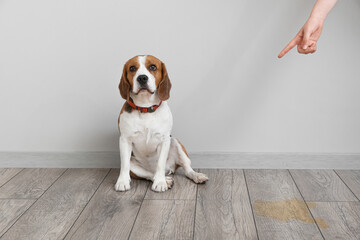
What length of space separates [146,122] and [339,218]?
1200mm

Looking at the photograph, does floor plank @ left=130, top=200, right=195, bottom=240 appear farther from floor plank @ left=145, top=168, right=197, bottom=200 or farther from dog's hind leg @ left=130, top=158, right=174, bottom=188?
dog's hind leg @ left=130, top=158, right=174, bottom=188

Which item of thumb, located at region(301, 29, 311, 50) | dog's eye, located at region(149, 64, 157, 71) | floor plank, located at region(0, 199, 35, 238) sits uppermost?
thumb, located at region(301, 29, 311, 50)

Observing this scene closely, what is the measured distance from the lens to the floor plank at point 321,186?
7.64ft

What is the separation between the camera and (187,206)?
222 cm

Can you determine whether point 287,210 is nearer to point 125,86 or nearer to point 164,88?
point 164,88

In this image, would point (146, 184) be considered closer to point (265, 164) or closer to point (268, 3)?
point (265, 164)

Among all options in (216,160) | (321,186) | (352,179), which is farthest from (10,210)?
(352,179)

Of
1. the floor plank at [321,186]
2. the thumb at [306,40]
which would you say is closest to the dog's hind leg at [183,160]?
the floor plank at [321,186]

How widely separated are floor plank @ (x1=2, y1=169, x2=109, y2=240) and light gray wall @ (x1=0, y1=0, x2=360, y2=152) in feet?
1.01

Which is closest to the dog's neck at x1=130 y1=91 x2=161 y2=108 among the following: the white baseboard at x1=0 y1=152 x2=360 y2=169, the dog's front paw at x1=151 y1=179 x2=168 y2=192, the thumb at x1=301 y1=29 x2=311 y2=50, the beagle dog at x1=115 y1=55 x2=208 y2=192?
the beagle dog at x1=115 y1=55 x2=208 y2=192

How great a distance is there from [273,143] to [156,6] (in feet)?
4.07

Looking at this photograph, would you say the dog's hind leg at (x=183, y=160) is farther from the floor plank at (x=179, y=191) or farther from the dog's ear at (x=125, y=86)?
the dog's ear at (x=125, y=86)

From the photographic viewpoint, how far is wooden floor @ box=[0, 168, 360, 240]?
1.91 metres

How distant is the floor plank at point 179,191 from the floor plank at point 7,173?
1004 millimetres
